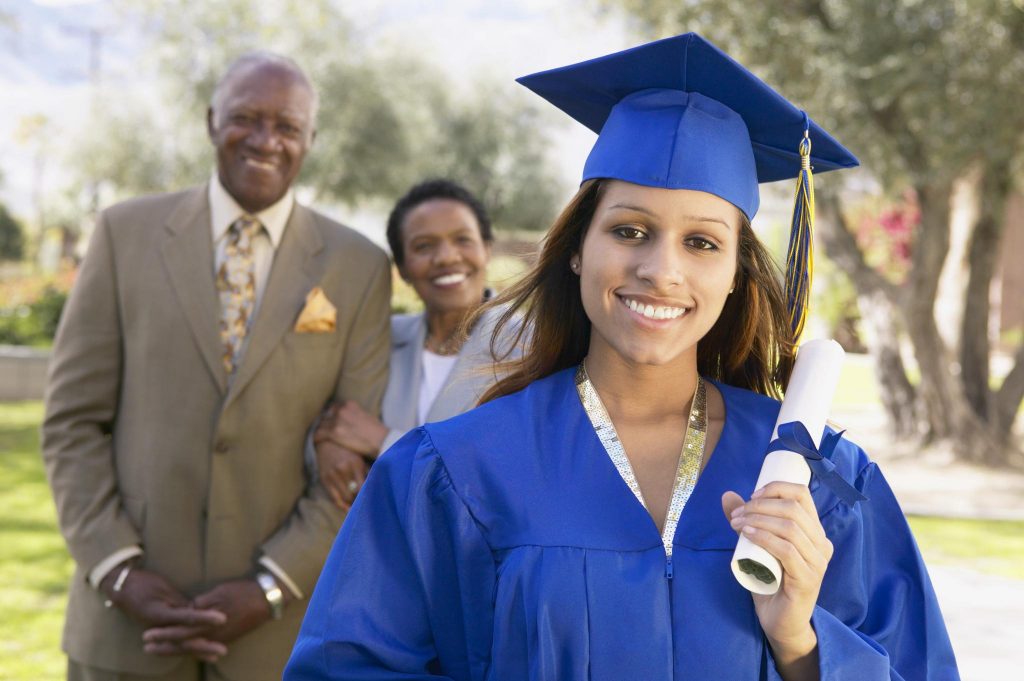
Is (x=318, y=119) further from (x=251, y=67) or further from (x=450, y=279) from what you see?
(x=251, y=67)

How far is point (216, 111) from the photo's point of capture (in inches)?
124

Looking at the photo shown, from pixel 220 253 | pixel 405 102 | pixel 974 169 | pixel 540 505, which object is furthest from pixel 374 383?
pixel 405 102

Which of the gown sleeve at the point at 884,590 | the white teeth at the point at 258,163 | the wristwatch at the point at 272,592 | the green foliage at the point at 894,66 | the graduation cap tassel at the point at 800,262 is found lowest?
the wristwatch at the point at 272,592

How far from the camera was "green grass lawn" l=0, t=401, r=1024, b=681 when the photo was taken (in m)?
5.20

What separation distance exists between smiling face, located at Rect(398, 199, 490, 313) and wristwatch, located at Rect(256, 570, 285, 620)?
3.21 ft

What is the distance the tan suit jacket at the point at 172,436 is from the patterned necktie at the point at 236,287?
7 cm

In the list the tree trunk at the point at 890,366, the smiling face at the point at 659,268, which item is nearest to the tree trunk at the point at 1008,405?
the tree trunk at the point at 890,366

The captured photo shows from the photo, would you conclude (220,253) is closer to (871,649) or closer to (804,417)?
(804,417)

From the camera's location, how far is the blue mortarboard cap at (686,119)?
72.1 inches

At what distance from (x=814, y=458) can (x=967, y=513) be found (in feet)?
25.9

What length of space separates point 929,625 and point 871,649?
0.56 feet

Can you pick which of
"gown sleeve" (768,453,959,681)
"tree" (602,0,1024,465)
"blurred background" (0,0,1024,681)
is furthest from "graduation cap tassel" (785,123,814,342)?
"tree" (602,0,1024,465)

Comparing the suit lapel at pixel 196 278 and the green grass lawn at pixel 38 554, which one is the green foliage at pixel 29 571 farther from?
the suit lapel at pixel 196 278

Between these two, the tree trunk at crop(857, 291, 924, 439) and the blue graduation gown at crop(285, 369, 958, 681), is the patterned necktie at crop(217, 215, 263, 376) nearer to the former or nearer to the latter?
the blue graduation gown at crop(285, 369, 958, 681)
